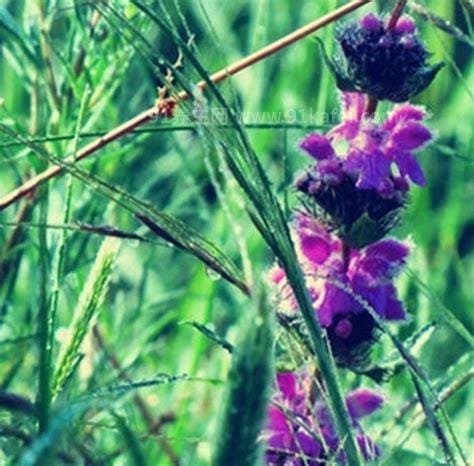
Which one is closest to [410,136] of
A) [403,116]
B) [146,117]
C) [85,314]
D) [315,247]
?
[403,116]

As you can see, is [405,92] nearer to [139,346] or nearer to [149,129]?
[149,129]

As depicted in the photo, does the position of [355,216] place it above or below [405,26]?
below

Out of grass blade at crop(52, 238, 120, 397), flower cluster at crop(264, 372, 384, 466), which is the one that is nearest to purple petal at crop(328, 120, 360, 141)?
flower cluster at crop(264, 372, 384, 466)

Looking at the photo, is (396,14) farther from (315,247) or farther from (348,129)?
(315,247)

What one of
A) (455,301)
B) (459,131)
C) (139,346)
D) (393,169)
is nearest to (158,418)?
(139,346)

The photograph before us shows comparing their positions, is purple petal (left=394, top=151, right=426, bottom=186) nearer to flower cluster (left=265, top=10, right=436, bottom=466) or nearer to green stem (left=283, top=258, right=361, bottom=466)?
flower cluster (left=265, top=10, right=436, bottom=466)

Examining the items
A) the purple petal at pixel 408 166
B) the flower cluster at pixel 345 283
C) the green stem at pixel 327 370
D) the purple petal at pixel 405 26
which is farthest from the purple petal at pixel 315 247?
the green stem at pixel 327 370

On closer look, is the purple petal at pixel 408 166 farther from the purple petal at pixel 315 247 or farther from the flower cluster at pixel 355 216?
the purple petal at pixel 315 247

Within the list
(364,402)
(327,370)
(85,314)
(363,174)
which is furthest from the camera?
(364,402)
